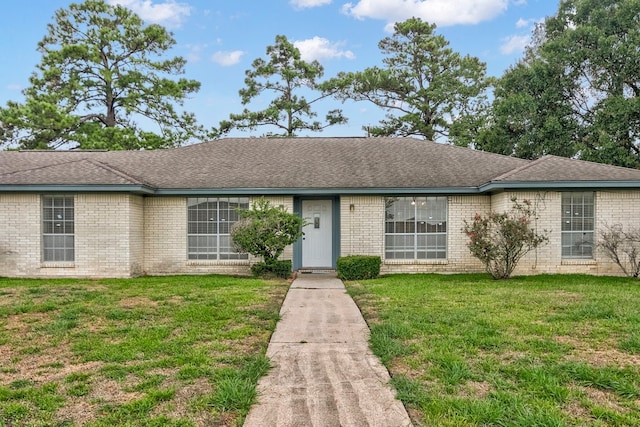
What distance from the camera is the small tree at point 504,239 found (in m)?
10.9

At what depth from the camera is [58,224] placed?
12094 mm

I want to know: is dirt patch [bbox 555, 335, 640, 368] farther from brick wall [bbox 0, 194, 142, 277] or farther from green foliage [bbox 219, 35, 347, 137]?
green foliage [bbox 219, 35, 347, 137]

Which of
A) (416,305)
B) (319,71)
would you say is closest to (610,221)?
(416,305)

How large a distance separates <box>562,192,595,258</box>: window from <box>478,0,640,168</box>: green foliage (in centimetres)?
967

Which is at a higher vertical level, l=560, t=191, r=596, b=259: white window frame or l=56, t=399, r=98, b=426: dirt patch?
l=560, t=191, r=596, b=259: white window frame

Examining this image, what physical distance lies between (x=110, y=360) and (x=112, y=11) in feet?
98.7

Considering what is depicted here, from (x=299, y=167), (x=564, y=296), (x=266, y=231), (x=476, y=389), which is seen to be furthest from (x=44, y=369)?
(x=299, y=167)

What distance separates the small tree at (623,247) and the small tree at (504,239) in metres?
1.74

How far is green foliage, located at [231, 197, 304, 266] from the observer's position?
11578 millimetres

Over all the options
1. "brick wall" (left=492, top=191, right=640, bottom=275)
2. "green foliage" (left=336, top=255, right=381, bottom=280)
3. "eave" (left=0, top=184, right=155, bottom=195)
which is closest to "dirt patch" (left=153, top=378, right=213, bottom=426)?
"green foliage" (left=336, top=255, right=381, bottom=280)

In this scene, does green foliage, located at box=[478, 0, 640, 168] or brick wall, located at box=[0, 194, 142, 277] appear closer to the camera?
brick wall, located at box=[0, 194, 142, 277]

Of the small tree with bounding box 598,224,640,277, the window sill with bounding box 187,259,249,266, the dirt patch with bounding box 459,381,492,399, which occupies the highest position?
the small tree with bounding box 598,224,640,277

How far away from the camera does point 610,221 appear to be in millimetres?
11930

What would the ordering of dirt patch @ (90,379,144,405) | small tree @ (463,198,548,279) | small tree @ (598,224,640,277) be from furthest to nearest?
small tree @ (598,224,640,277)
small tree @ (463,198,548,279)
dirt patch @ (90,379,144,405)
